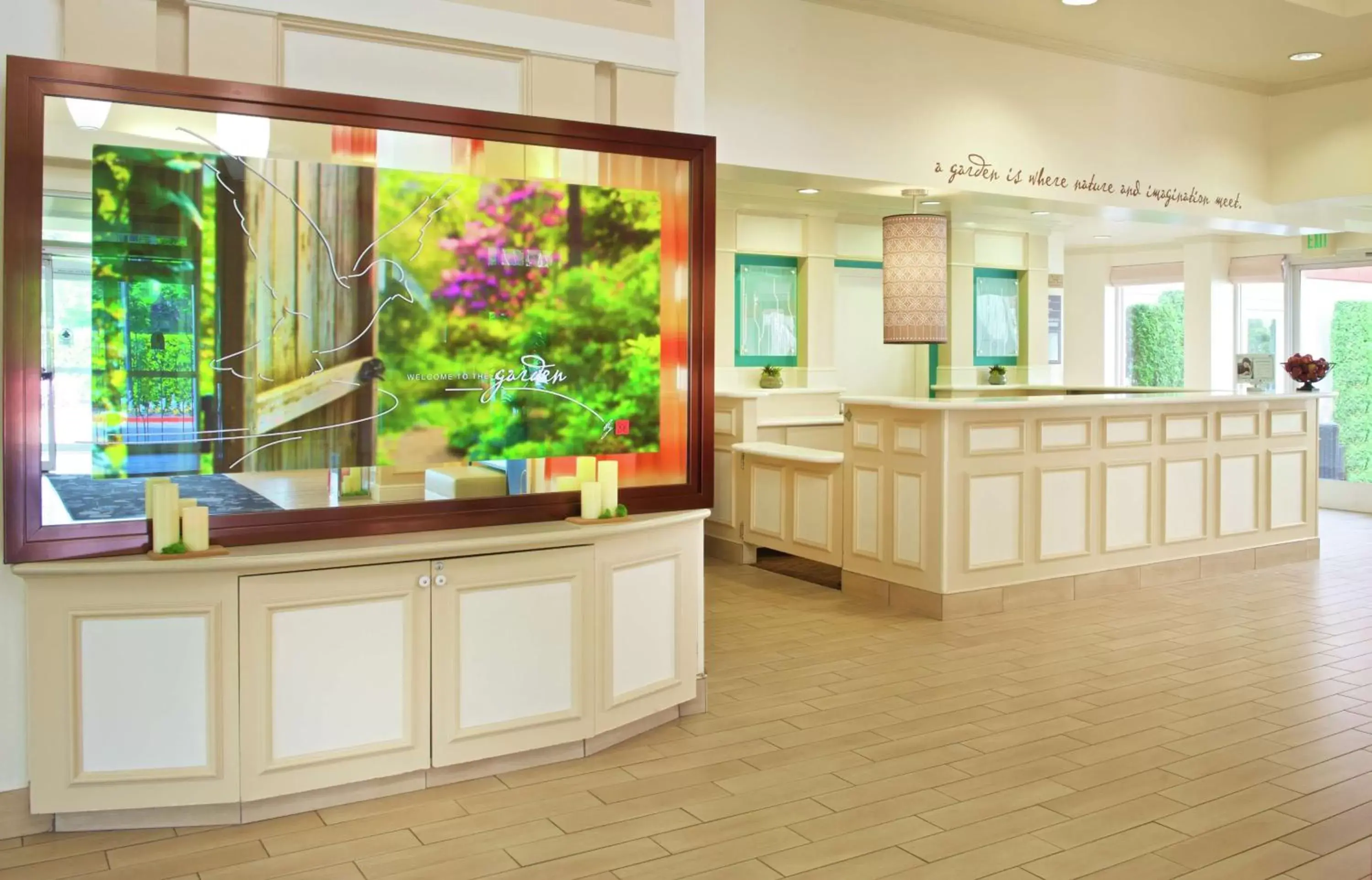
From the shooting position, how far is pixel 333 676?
318 cm

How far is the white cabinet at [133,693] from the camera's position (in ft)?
9.67

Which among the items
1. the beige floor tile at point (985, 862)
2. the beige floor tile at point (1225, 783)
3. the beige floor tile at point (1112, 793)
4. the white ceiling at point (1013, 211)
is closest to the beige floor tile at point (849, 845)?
the beige floor tile at point (985, 862)

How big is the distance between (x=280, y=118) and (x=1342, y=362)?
35.0 feet

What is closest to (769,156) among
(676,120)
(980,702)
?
(676,120)

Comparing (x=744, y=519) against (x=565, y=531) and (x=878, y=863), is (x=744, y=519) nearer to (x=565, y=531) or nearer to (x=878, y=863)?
(x=565, y=531)

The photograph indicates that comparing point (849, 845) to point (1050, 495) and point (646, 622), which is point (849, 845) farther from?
point (1050, 495)

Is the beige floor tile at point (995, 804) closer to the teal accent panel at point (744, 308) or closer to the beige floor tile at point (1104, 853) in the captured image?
the beige floor tile at point (1104, 853)

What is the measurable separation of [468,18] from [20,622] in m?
2.33

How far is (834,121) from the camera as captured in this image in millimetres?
6273

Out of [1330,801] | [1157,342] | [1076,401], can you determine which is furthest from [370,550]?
[1157,342]

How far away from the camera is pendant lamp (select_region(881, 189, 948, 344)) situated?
6672mm

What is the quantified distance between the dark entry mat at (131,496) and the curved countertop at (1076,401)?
351 centimetres

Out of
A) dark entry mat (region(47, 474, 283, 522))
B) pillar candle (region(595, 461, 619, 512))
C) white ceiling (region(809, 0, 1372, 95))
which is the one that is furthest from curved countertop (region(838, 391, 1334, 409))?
dark entry mat (region(47, 474, 283, 522))

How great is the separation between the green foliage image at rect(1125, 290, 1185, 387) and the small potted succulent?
479 centimetres
